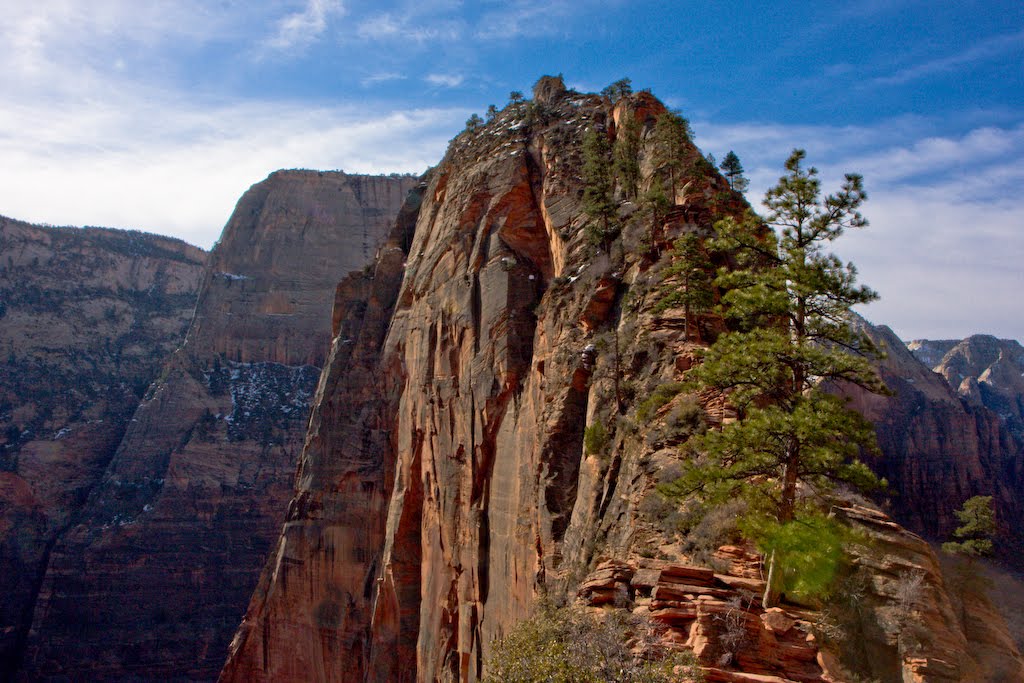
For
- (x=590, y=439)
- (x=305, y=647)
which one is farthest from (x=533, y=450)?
(x=305, y=647)

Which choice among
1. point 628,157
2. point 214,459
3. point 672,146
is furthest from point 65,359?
point 672,146

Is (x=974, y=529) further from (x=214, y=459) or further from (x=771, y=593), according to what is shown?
(x=214, y=459)

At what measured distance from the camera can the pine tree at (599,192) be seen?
1172 inches

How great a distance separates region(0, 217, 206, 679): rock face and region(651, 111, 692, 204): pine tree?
274 ft

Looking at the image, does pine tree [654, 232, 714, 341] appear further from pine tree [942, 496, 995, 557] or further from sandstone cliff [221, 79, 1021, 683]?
pine tree [942, 496, 995, 557]

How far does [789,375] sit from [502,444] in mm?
17593

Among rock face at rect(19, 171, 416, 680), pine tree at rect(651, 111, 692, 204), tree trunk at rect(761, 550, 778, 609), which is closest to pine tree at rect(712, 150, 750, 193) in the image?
pine tree at rect(651, 111, 692, 204)

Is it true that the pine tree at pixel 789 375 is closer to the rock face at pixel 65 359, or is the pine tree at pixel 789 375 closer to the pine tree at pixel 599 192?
the pine tree at pixel 599 192

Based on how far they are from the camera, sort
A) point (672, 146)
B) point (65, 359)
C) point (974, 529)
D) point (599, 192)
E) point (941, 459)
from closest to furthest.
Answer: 1. point (672, 146)
2. point (974, 529)
3. point (599, 192)
4. point (941, 459)
5. point (65, 359)

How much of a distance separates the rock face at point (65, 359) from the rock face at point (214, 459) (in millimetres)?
3948

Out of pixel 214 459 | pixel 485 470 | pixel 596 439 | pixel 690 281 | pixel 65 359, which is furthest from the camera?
pixel 65 359

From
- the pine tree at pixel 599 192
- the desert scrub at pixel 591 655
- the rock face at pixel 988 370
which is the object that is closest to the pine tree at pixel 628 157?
the pine tree at pixel 599 192

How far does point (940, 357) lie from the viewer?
4840 inches

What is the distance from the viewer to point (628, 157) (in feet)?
105
